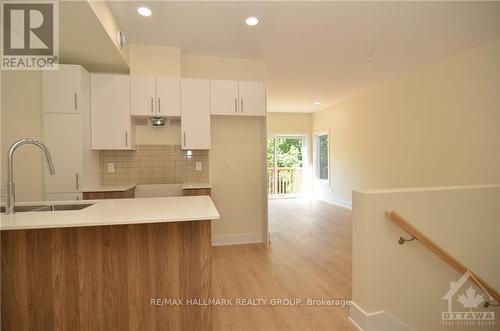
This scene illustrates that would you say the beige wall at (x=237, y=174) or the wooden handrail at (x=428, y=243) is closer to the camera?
the wooden handrail at (x=428, y=243)

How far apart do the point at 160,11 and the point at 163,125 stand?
1486 millimetres

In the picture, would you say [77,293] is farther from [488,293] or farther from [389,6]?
[389,6]

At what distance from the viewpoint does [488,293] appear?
225cm

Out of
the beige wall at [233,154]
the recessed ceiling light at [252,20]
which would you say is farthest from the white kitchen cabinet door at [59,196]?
the recessed ceiling light at [252,20]

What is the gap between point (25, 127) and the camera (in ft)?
9.20

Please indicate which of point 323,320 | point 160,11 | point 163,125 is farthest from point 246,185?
point 160,11

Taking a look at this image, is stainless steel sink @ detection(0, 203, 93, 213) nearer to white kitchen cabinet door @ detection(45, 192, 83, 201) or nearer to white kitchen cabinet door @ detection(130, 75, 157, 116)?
white kitchen cabinet door @ detection(45, 192, 83, 201)

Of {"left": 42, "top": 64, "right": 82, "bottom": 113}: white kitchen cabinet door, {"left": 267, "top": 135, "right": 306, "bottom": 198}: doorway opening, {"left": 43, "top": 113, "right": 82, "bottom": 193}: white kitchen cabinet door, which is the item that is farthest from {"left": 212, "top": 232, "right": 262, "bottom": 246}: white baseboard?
{"left": 267, "top": 135, "right": 306, "bottom": 198}: doorway opening

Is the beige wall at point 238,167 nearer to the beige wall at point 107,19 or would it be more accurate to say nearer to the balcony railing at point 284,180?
the beige wall at point 107,19

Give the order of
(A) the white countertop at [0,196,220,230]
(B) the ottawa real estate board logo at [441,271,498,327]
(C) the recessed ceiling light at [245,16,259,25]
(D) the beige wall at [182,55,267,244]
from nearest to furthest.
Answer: (A) the white countertop at [0,196,220,230] → (B) the ottawa real estate board logo at [441,271,498,327] → (C) the recessed ceiling light at [245,16,259,25] → (D) the beige wall at [182,55,267,244]

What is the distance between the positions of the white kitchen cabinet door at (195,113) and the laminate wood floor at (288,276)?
1.57m

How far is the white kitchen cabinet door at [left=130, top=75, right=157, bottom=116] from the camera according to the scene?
3.19 m

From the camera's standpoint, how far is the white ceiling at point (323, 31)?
2486 millimetres

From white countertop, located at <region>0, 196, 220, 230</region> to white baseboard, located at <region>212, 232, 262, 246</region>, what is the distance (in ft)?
6.69
